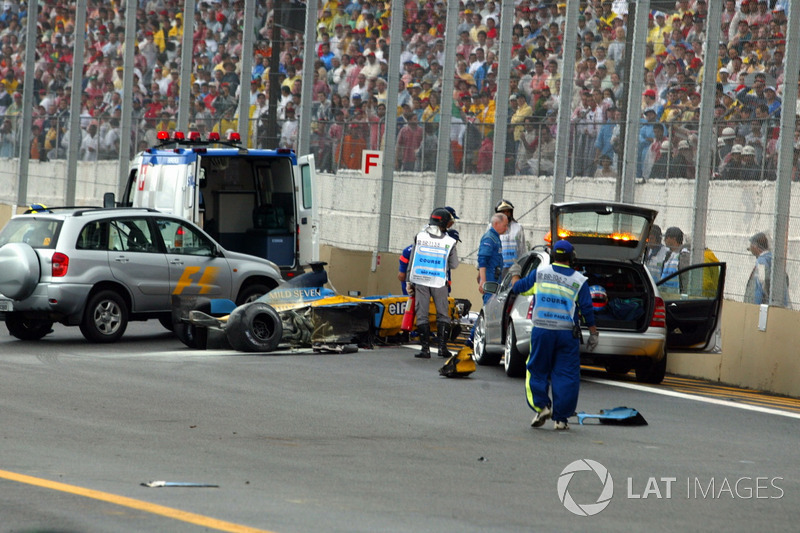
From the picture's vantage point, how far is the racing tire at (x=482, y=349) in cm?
1508

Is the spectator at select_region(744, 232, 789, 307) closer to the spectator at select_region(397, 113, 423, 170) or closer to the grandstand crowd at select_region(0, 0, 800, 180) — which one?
the grandstand crowd at select_region(0, 0, 800, 180)

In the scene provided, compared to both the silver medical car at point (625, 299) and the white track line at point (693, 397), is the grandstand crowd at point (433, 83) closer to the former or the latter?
the silver medical car at point (625, 299)

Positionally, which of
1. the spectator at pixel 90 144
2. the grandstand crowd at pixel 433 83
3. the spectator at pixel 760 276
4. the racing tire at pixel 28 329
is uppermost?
the grandstand crowd at pixel 433 83

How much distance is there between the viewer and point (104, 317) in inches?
617

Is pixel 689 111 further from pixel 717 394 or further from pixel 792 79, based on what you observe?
pixel 717 394

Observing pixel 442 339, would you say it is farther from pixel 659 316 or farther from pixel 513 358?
pixel 659 316

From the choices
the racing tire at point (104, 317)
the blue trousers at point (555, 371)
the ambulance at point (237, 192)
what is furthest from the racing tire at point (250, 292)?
the blue trousers at point (555, 371)

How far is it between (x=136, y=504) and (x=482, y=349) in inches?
341

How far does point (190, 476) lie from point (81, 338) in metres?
9.10

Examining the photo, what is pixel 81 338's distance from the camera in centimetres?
1636

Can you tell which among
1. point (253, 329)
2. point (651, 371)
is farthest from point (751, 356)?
point (253, 329)

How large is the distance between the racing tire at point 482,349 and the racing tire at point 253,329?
2.31 m

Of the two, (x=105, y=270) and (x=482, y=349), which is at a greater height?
(x=105, y=270)

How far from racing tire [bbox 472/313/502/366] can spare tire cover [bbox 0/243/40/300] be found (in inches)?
202
